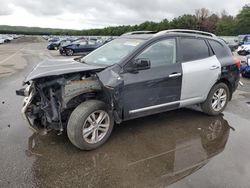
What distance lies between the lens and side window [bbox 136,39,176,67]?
14.8ft

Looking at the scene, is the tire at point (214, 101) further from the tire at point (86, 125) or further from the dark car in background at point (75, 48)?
the dark car in background at point (75, 48)

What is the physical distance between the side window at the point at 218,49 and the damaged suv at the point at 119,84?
18 cm

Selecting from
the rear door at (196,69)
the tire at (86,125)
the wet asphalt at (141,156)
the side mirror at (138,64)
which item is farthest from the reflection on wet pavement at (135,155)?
the side mirror at (138,64)

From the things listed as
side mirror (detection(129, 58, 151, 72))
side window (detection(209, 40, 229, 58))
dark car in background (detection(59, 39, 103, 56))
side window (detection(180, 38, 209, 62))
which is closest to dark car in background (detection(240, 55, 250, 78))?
side window (detection(209, 40, 229, 58))

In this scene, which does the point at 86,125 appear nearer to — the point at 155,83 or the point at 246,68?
the point at 155,83

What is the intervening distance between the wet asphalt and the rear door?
1.97ft

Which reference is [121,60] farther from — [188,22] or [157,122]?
[188,22]

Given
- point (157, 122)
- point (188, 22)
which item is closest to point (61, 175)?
point (157, 122)

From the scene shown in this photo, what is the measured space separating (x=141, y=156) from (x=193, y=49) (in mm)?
2425

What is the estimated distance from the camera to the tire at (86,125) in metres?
3.82

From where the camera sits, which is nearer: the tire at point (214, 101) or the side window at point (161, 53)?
the side window at point (161, 53)

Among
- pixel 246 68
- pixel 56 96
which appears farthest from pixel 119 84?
pixel 246 68

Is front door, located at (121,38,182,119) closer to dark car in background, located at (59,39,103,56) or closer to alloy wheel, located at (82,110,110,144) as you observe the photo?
alloy wheel, located at (82,110,110,144)

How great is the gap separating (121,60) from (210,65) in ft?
6.58
